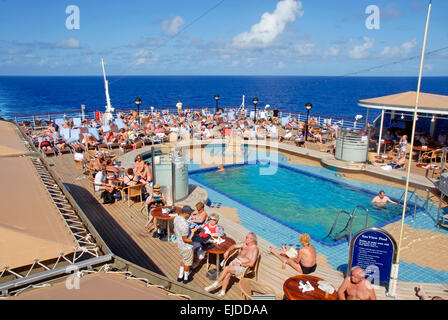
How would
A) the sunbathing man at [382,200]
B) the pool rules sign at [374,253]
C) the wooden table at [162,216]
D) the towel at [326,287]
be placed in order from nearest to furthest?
the towel at [326,287]
the pool rules sign at [374,253]
the wooden table at [162,216]
the sunbathing man at [382,200]

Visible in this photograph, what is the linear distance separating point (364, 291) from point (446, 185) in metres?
→ 6.00

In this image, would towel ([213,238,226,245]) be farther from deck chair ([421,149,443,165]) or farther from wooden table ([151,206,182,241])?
deck chair ([421,149,443,165])

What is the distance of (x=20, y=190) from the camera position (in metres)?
4.78

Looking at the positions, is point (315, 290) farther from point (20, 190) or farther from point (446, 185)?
point (446, 185)

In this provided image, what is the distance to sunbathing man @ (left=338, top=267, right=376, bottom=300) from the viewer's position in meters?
3.72

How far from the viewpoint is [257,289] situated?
4223 millimetres

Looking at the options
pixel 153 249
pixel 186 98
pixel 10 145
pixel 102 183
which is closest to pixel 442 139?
pixel 153 249

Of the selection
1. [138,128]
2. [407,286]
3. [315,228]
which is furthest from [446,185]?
[138,128]

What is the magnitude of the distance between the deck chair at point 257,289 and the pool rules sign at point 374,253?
50.4 inches

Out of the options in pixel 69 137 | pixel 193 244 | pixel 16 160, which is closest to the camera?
pixel 193 244

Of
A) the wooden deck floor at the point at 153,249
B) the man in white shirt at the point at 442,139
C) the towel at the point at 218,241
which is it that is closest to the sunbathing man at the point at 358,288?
the wooden deck floor at the point at 153,249

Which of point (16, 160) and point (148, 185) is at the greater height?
point (16, 160)

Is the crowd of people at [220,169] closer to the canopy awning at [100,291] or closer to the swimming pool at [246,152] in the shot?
the swimming pool at [246,152]

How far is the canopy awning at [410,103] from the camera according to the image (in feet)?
35.4
